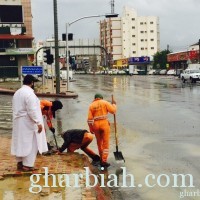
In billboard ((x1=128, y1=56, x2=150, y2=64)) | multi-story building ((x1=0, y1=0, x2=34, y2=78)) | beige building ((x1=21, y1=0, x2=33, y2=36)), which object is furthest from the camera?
billboard ((x1=128, y1=56, x2=150, y2=64))

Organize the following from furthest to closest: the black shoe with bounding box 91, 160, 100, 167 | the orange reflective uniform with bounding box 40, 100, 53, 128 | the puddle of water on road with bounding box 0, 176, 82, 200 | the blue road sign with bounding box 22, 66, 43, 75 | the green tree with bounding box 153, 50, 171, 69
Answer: the green tree with bounding box 153, 50, 171, 69 < the blue road sign with bounding box 22, 66, 43, 75 < the orange reflective uniform with bounding box 40, 100, 53, 128 < the black shoe with bounding box 91, 160, 100, 167 < the puddle of water on road with bounding box 0, 176, 82, 200

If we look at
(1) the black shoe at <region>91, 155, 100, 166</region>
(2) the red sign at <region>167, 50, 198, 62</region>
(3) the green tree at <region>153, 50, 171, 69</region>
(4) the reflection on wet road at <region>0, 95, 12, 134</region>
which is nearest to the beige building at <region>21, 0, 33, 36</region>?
(2) the red sign at <region>167, 50, 198, 62</region>

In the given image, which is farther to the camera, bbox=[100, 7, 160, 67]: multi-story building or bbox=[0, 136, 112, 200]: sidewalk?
bbox=[100, 7, 160, 67]: multi-story building

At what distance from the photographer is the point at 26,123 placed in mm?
7836

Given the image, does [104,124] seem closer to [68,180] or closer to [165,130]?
[68,180]

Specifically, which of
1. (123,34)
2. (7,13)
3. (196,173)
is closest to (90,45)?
(123,34)

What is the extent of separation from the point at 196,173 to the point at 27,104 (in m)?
3.27

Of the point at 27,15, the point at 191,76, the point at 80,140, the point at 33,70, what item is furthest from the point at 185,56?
the point at 80,140

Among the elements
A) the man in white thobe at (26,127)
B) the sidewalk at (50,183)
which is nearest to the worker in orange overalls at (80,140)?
the sidewalk at (50,183)

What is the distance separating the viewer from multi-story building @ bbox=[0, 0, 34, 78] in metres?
56.0

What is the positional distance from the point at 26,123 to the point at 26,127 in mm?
70

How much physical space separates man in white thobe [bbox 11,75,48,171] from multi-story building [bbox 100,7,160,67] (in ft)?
494

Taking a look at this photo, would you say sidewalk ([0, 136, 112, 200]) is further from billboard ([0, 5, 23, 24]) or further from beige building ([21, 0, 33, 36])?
beige building ([21, 0, 33, 36])

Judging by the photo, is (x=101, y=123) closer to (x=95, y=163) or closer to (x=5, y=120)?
(x=95, y=163)
